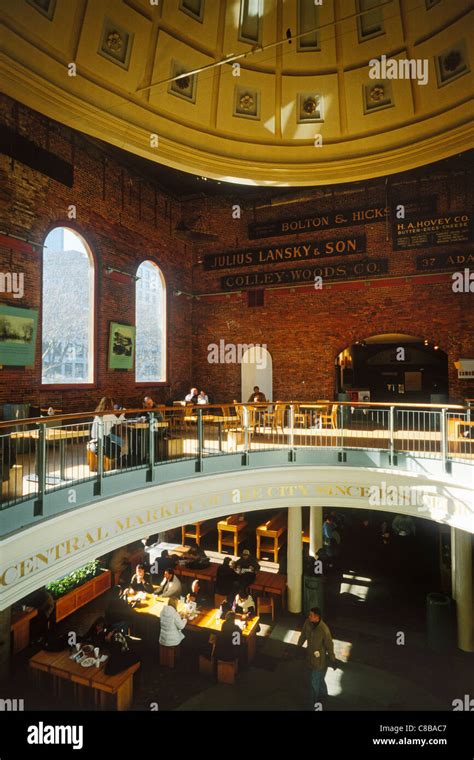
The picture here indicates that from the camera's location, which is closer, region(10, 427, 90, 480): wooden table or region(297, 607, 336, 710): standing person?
region(10, 427, 90, 480): wooden table

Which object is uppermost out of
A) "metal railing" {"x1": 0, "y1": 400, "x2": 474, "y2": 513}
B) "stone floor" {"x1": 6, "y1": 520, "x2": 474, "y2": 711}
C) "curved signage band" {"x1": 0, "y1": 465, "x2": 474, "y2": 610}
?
"metal railing" {"x1": 0, "y1": 400, "x2": 474, "y2": 513}

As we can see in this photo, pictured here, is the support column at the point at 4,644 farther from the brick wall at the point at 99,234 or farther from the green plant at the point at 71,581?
the brick wall at the point at 99,234

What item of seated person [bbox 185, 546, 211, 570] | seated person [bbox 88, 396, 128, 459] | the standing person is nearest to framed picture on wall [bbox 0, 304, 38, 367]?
seated person [bbox 88, 396, 128, 459]

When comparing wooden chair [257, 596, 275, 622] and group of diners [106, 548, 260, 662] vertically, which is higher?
group of diners [106, 548, 260, 662]

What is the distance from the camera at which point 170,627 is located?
8195 millimetres

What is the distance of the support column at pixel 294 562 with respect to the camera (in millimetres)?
10578

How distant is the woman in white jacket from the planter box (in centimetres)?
290

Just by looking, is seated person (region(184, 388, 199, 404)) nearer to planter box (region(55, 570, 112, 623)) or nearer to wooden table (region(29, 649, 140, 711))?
planter box (region(55, 570, 112, 623))

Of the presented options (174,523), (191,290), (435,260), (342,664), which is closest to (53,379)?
(174,523)

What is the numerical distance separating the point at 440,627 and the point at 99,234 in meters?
12.0

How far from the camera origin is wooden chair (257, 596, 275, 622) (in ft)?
33.2

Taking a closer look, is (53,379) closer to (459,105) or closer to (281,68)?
(281,68)

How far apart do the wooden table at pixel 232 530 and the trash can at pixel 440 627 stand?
5536 millimetres
